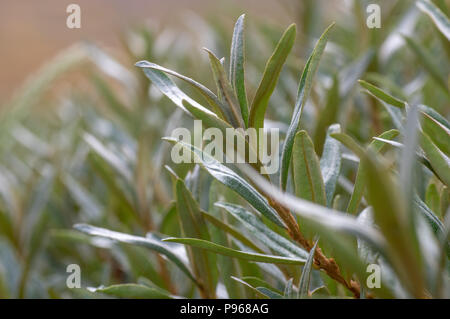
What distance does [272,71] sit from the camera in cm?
28

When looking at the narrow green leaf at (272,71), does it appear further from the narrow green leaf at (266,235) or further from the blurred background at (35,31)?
the blurred background at (35,31)

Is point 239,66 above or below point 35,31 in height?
below

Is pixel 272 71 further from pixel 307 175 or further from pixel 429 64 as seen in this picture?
pixel 429 64

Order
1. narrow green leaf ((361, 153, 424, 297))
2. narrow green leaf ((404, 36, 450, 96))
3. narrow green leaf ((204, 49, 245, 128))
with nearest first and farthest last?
narrow green leaf ((361, 153, 424, 297))
narrow green leaf ((204, 49, 245, 128))
narrow green leaf ((404, 36, 450, 96))

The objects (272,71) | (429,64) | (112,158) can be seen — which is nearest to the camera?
(272,71)

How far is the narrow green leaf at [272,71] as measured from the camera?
10.8 inches

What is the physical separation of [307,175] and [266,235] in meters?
0.04

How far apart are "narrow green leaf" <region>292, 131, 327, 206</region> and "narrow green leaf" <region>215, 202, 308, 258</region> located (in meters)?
0.03

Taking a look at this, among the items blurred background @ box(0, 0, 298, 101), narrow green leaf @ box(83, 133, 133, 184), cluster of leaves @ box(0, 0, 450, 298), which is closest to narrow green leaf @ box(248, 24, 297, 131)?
cluster of leaves @ box(0, 0, 450, 298)

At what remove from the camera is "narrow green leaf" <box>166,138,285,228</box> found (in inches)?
10.4

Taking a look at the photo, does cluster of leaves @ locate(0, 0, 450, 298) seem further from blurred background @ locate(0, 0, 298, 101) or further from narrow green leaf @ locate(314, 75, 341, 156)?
blurred background @ locate(0, 0, 298, 101)

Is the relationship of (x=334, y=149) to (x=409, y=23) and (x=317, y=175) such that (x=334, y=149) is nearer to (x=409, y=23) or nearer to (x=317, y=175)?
(x=317, y=175)

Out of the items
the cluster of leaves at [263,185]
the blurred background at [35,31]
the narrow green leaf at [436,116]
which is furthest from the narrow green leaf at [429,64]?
the blurred background at [35,31]

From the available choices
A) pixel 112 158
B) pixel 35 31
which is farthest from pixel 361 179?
pixel 35 31
